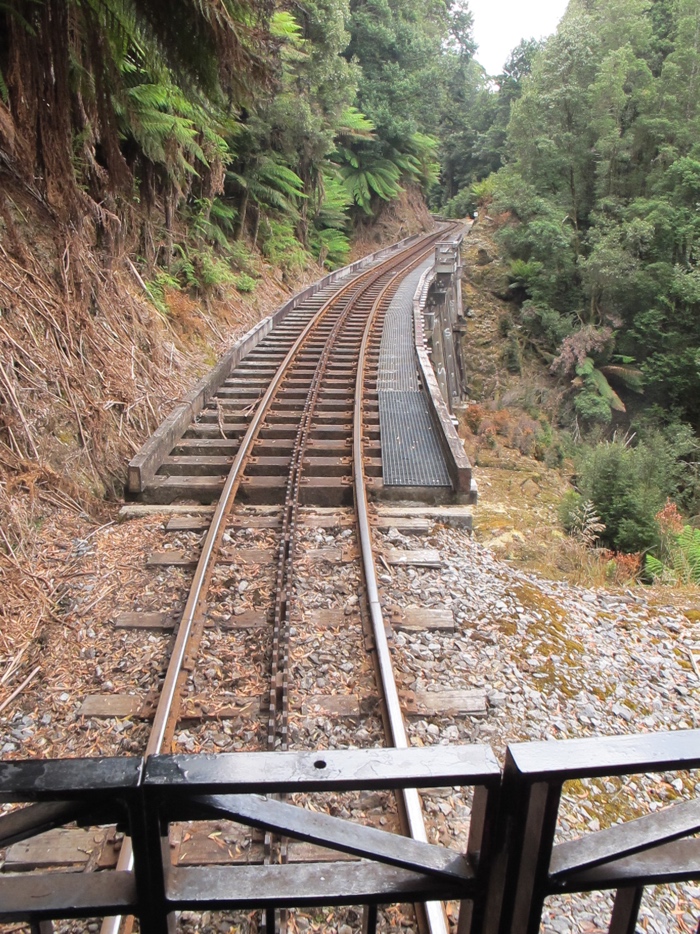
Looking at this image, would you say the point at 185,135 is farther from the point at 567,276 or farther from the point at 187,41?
the point at 567,276

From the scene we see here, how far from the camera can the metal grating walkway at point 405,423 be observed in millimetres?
6030

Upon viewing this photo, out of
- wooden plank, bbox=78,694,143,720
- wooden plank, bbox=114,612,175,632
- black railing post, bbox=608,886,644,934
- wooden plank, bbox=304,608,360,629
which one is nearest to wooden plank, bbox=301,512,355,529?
wooden plank, bbox=304,608,360,629

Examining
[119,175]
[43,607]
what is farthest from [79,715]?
[119,175]

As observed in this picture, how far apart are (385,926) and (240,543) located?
3.03 metres

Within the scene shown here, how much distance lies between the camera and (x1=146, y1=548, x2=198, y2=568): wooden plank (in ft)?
15.1

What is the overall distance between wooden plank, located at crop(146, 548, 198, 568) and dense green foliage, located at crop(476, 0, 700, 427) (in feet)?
53.0

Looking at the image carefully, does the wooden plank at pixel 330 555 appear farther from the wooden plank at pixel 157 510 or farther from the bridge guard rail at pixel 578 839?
the bridge guard rail at pixel 578 839

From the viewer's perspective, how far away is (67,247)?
20.2 ft

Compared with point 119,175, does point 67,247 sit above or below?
below

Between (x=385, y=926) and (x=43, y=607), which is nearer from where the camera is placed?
(x=385, y=926)

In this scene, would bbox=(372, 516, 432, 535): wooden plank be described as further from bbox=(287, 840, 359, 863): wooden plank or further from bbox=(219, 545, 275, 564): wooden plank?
bbox=(287, 840, 359, 863): wooden plank

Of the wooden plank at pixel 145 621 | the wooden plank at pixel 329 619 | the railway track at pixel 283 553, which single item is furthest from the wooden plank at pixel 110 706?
the wooden plank at pixel 329 619

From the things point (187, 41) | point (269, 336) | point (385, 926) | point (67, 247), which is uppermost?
point (187, 41)

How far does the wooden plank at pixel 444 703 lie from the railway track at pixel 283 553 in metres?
0.10
